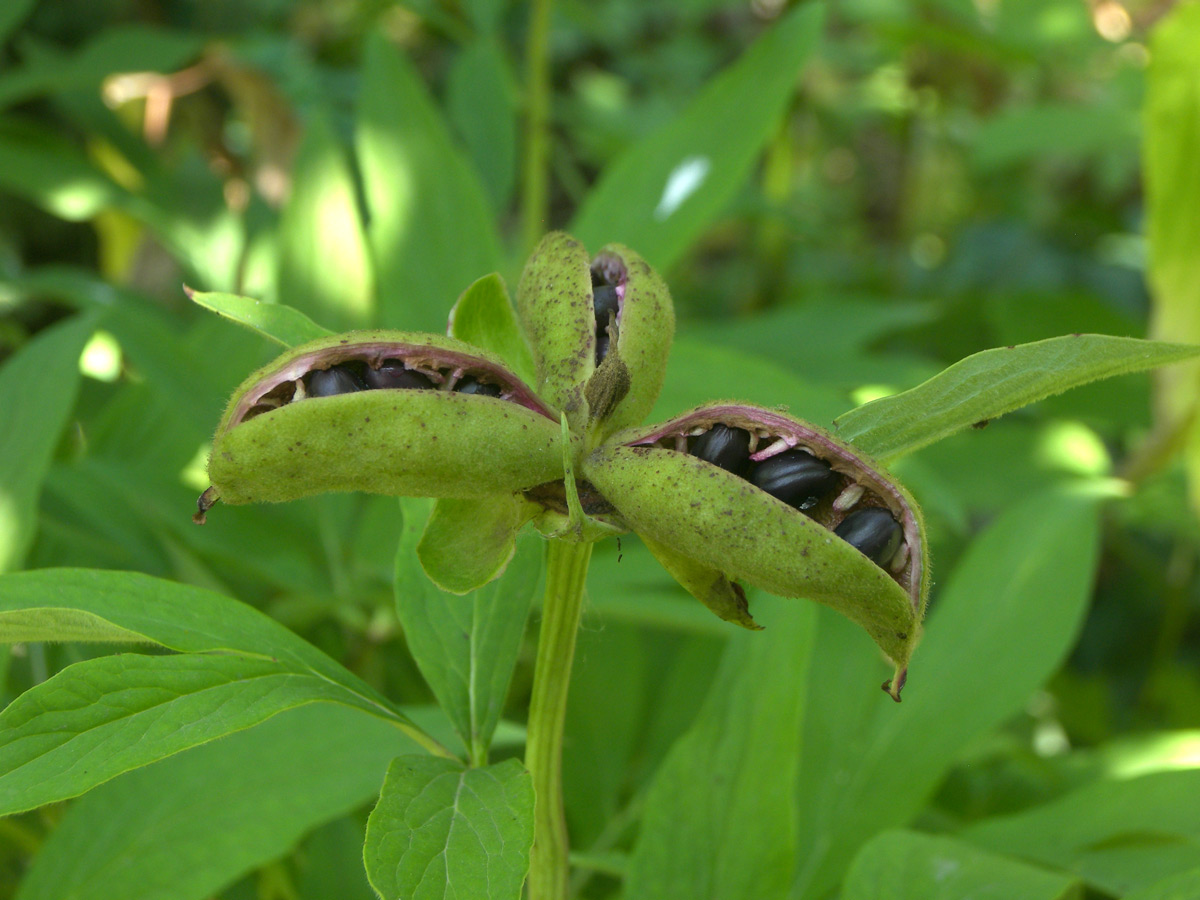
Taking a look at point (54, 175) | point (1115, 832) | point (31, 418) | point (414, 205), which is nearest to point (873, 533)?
point (1115, 832)

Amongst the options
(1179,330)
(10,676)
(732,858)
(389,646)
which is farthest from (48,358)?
(1179,330)

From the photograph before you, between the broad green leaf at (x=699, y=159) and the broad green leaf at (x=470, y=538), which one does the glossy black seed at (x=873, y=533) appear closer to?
the broad green leaf at (x=470, y=538)

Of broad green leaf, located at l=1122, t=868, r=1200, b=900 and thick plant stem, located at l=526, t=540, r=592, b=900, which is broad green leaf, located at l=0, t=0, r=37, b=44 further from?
broad green leaf, located at l=1122, t=868, r=1200, b=900

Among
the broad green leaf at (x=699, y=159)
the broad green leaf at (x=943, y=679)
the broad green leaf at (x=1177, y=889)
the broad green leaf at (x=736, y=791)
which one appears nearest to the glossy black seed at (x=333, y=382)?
the broad green leaf at (x=736, y=791)

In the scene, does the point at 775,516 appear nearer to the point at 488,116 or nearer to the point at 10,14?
the point at 488,116

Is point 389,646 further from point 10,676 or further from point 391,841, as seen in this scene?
point 391,841

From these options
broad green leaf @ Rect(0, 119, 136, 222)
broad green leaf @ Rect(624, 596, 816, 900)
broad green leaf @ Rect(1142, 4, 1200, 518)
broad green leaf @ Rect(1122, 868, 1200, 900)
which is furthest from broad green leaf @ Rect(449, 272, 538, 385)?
broad green leaf @ Rect(0, 119, 136, 222)
